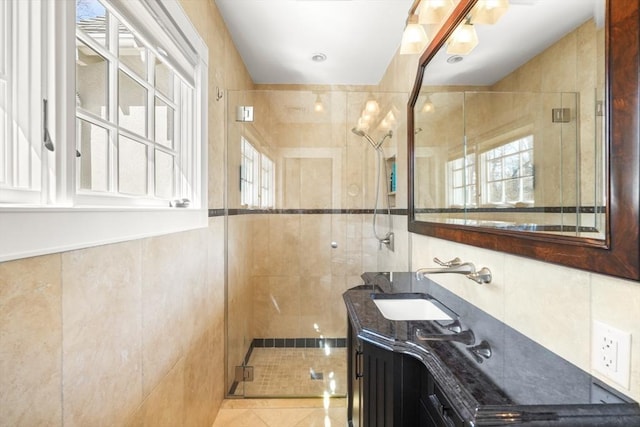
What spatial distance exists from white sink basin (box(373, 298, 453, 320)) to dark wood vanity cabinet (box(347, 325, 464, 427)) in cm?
36

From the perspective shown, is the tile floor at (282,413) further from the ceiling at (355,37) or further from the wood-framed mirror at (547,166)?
the ceiling at (355,37)

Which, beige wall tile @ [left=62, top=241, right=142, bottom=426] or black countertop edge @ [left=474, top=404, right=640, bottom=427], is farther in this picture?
beige wall tile @ [left=62, top=241, right=142, bottom=426]

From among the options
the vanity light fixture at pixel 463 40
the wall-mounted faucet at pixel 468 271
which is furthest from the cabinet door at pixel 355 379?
the vanity light fixture at pixel 463 40

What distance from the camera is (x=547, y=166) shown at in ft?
2.93

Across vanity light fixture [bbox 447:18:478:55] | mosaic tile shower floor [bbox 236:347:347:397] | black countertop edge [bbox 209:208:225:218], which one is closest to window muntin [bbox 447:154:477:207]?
vanity light fixture [bbox 447:18:478:55]

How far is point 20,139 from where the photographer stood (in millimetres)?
718

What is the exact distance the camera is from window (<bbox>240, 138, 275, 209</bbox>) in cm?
236

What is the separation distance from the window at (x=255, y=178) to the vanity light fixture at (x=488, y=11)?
1.66 metres

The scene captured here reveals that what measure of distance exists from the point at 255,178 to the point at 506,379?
6.79ft

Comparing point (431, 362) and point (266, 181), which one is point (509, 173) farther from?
point (266, 181)

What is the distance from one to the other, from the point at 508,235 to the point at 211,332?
167cm

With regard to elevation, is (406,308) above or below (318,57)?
below

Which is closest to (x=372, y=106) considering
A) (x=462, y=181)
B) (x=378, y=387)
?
(x=462, y=181)

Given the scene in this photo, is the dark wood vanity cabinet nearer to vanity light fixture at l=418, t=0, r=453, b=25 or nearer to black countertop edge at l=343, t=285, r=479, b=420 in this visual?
black countertop edge at l=343, t=285, r=479, b=420
